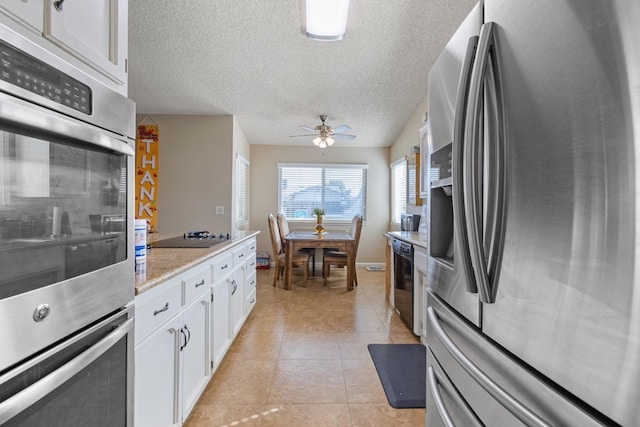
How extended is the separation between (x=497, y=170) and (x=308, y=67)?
131 inches

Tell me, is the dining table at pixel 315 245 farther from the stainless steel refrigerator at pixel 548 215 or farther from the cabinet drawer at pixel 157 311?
the stainless steel refrigerator at pixel 548 215

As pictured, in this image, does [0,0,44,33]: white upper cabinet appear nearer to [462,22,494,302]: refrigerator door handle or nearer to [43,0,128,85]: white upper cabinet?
[43,0,128,85]: white upper cabinet

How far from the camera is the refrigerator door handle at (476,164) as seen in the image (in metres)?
0.70

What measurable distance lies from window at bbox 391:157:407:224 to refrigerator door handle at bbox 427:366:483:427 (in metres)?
4.44

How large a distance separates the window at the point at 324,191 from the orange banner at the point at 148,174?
7.75ft

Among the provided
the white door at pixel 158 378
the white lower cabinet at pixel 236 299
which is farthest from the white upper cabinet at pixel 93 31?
the white lower cabinet at pixel 236 299

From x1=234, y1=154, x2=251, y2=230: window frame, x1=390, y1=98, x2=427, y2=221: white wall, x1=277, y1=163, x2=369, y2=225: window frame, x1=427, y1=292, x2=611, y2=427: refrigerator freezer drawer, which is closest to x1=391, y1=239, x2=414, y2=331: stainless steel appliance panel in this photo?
x1=390, y1=98, x2=427, y2=221: white wall

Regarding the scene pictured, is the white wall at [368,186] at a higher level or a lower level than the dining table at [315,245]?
higher

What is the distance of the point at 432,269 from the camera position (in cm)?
117

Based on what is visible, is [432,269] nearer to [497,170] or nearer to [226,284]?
[497,170]

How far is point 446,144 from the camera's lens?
3.36 ft

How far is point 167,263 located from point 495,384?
1.44 meters

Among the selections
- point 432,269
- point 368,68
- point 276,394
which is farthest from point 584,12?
point 368,68

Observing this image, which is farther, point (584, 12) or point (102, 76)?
point (102, 76)
